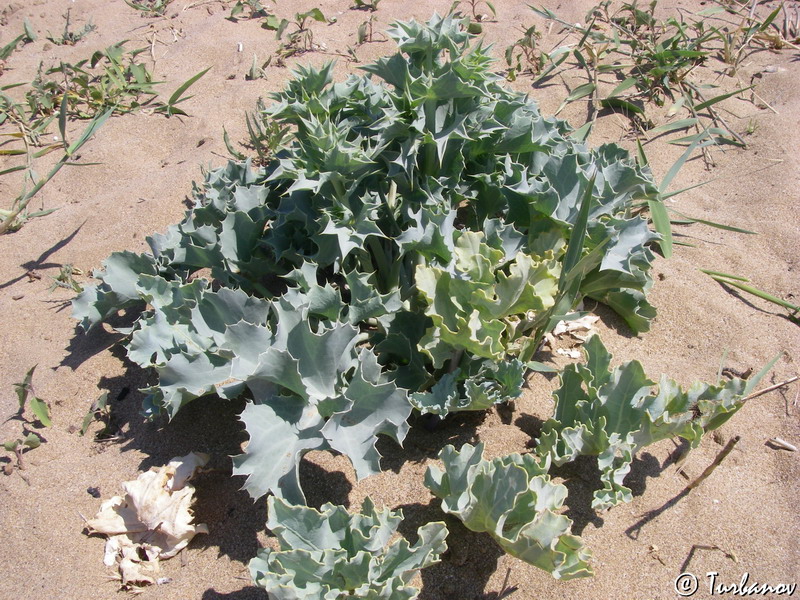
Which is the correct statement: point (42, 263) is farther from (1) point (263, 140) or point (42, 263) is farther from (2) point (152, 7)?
(2) point (152, 7)

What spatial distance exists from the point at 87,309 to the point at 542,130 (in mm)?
1788

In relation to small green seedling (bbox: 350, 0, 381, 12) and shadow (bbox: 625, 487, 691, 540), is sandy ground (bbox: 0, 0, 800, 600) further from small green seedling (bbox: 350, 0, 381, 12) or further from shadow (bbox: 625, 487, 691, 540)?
small green seedling (bbox: 350, 0, 381, 12)

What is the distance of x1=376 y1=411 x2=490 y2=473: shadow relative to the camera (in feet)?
6.91

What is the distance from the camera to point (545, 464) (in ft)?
6.03

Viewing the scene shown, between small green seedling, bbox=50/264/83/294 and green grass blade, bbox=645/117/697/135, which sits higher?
green grass blade, bbox=645/117/697/135

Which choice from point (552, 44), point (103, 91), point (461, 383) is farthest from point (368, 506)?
point (552, 44)

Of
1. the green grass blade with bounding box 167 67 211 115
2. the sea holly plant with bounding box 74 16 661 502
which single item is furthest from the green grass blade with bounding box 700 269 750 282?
the green grass blade with bounding box 167 67 211 115

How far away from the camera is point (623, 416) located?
77.5 inches

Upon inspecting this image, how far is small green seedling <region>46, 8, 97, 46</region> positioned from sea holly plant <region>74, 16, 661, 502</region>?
263 cm

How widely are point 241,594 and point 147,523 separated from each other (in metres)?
0.35

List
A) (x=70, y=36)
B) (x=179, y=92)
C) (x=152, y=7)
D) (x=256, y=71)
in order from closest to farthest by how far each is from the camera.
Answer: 1. (x=179, y=92)
2. (x=256, y=71)
3. (x=70, y=36)
4. (x=152, y=7)

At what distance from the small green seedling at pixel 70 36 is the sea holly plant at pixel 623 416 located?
13.5 feet

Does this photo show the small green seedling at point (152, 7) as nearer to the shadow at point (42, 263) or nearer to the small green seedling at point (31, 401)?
the shadow at point (42, 263)

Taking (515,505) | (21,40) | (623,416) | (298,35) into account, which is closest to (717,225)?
(623,416)
